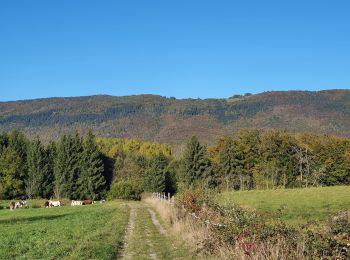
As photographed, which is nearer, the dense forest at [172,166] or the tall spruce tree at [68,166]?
the tall spruce tree at [68,166]

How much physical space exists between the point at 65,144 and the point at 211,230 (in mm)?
86764

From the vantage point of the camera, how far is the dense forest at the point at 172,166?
94938 millimetres

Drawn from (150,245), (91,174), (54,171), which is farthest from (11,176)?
(150,245)

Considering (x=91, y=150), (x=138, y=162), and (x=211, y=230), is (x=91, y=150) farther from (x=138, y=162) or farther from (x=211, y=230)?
(x=211, y=230)

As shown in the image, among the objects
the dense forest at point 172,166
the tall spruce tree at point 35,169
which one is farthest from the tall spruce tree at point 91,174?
the tall spruce tree at point 35,169

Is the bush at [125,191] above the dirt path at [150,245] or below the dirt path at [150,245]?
below

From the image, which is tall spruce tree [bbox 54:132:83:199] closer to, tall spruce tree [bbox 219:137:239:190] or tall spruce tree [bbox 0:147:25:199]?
tall spruce tree [bbox 0:147:25:199]

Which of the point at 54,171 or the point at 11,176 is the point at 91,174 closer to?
the point at 54,171

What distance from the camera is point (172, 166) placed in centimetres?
11275

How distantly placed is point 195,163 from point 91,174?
72.1 ft

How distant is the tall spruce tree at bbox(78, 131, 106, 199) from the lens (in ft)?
309

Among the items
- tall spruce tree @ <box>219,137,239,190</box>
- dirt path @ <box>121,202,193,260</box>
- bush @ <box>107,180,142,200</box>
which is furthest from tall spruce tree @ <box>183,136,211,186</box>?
dirt path @ <box>121,202,193,260</box>

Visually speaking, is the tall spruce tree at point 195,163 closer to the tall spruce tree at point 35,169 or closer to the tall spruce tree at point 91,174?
the tall spruce tree at point 91,174

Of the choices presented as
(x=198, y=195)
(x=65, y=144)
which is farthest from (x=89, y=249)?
(x=65, y=144)
